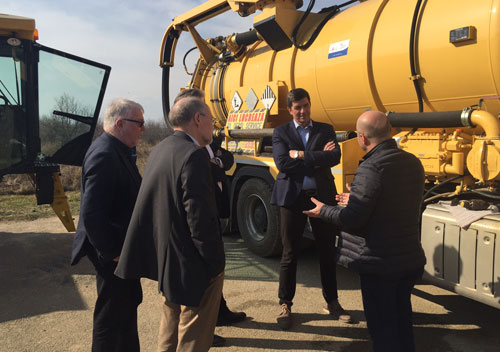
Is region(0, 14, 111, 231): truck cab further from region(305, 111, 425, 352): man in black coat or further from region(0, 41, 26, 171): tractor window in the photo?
region(305, 111, 425, 352): man in black coat

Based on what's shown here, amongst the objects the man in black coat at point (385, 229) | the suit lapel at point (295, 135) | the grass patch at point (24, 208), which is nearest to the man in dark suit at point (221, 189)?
the suit lapel at point (295, 135)

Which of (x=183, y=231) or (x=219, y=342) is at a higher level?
(x=183, y=231)

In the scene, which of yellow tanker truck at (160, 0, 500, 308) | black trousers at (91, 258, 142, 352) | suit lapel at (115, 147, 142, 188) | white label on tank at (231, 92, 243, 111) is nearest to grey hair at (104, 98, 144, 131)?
suit lapel at (115, 147, 142, 188)

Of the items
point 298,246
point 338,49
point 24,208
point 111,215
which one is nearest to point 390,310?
point 298,246

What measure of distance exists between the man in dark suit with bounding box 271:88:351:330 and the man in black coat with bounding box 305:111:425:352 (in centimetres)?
100

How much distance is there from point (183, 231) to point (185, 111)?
0.65 meters

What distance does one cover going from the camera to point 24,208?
9078mm

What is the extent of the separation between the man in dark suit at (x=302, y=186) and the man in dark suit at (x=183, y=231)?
130 cm

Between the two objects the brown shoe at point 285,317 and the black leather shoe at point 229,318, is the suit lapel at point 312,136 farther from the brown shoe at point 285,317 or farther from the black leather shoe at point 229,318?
the black leather shoe at point 229,318

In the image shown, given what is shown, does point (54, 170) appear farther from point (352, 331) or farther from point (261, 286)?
point (352, 331)

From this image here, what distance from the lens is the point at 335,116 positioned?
4.36 metres

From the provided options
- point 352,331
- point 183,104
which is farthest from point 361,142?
point 352,331

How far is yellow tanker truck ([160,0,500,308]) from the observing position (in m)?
2.93

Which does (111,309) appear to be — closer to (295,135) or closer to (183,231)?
(183,231)
